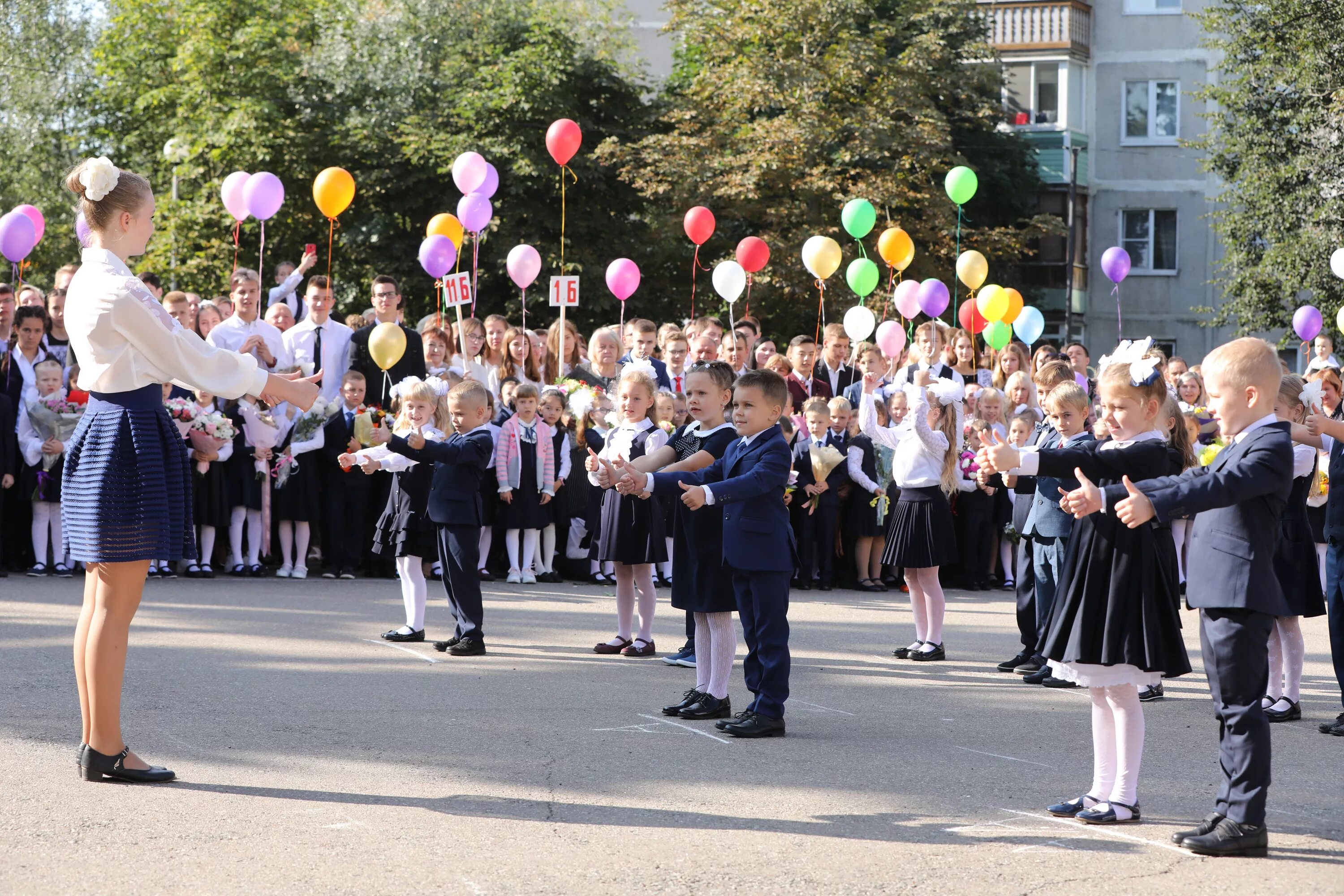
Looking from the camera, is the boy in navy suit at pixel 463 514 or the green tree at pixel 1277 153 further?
the green tree at pixel 1277 153

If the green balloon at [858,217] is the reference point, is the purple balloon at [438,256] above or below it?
below

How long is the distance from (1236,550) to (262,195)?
11312 millimetres

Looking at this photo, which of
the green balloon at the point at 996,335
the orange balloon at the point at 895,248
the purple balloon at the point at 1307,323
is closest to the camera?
the green balloon at the point at 996,335

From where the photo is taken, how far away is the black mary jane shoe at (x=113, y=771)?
17.9 feet

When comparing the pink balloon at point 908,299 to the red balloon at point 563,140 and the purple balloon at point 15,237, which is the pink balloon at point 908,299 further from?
the purple balloon at point 15,237

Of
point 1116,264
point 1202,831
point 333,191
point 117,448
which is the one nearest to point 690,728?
point 1202,831

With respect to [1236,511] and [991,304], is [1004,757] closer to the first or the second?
[1236,511]

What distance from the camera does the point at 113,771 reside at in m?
5.46

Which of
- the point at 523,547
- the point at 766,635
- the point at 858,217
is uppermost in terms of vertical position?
the point at 858,217

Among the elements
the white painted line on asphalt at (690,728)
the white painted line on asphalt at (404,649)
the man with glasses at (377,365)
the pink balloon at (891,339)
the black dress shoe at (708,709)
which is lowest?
the white painted line on asphalt at (690,728)

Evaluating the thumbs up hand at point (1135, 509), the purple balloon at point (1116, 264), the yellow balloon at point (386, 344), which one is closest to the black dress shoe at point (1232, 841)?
the thumbs up hand at point (1135, 509)

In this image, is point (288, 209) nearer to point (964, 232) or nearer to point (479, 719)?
point (964, 232)

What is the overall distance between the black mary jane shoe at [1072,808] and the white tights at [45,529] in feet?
29.6

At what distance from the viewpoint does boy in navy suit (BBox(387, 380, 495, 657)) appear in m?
8.80
